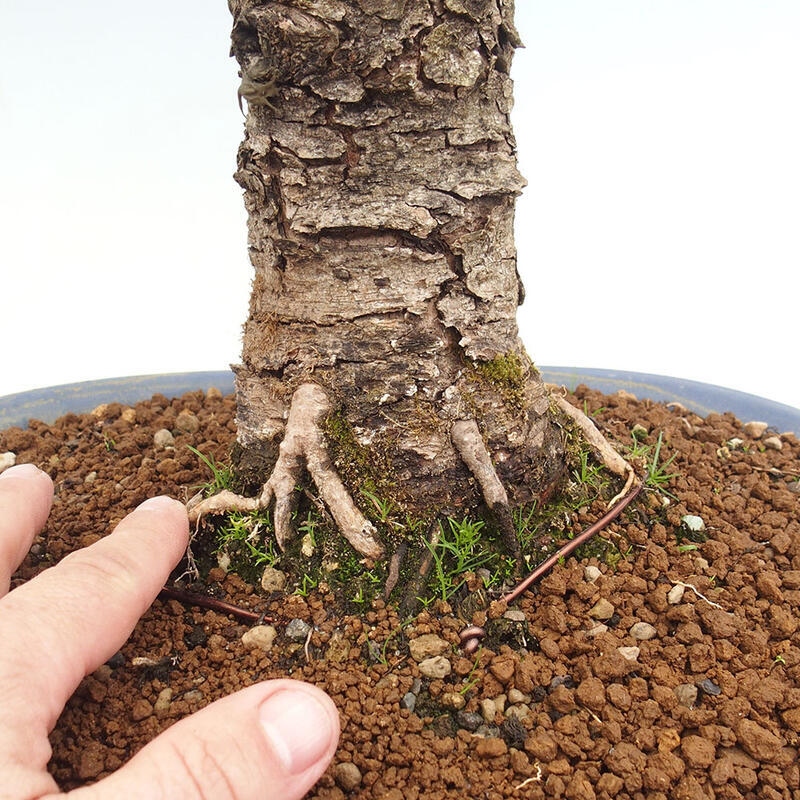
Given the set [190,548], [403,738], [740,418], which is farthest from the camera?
[740,418]

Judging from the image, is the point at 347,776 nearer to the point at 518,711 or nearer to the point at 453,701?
the point at 453,701

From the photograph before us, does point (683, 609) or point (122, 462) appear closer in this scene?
point (683, 609)

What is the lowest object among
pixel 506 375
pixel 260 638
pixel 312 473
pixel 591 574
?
pixel 260 638

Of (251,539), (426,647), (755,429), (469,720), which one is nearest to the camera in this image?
(469,720)

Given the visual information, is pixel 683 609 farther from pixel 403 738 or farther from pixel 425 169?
A: pixel 425 169

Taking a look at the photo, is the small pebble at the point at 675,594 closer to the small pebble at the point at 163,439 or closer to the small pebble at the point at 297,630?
the small pebble at the point at 297,630

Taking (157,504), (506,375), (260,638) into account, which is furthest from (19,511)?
(506,375)

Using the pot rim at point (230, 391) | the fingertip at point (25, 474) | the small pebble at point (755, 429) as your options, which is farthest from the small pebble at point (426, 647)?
the pot rim at point (230, 391)

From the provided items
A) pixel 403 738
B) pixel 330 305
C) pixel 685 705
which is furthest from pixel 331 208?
pixel 685 705
